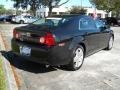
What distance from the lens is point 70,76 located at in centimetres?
659

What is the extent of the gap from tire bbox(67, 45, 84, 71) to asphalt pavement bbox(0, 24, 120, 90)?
13cm

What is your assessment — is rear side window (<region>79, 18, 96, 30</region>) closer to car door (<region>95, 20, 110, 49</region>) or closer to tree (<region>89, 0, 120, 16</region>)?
car door (<region>95, 20, 110, 49</region>)

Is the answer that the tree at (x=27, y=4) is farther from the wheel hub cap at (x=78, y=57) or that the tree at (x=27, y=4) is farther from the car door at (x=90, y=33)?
the wheel hub cap at (x=78, y=57)

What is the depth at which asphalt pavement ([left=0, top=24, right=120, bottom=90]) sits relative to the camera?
5867 mm

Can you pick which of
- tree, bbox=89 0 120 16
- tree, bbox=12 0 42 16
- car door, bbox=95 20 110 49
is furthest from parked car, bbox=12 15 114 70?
tree, bbox=12 0 42 16

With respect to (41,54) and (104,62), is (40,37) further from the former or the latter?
(104,62)

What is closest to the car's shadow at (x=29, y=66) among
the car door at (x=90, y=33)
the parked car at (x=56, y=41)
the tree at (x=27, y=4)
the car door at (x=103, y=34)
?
the parked car at (x=56, y=41)

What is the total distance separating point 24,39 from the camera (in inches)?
273

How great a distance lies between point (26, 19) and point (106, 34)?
95.9ft

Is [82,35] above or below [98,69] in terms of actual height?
above

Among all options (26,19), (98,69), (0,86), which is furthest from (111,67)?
(26,19)

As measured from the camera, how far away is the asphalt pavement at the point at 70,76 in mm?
5867

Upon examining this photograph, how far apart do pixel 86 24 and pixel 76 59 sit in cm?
128

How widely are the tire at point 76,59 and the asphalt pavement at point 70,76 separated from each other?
132 millimetres
